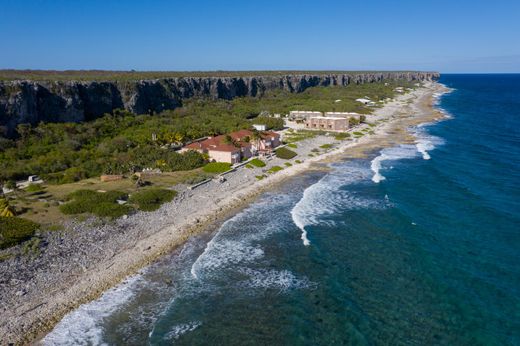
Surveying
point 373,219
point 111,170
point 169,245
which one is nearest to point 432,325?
point 373,219

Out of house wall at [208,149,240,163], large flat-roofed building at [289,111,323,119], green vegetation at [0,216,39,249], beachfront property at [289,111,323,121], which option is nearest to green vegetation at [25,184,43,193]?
green vegetation at [0,216,39,249]

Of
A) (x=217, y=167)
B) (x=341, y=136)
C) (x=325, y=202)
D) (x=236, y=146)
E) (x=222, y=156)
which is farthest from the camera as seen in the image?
(x=341, y=136)

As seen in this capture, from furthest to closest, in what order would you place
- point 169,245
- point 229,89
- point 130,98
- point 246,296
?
point 229,89, point 130,98, point 169,245, point 246,296

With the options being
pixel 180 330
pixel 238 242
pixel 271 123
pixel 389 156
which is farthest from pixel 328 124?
pixel 180 330

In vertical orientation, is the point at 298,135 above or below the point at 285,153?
above

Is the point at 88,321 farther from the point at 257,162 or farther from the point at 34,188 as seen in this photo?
the point at 257,162

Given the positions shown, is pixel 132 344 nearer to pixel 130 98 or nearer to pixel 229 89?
pixel 130 98
